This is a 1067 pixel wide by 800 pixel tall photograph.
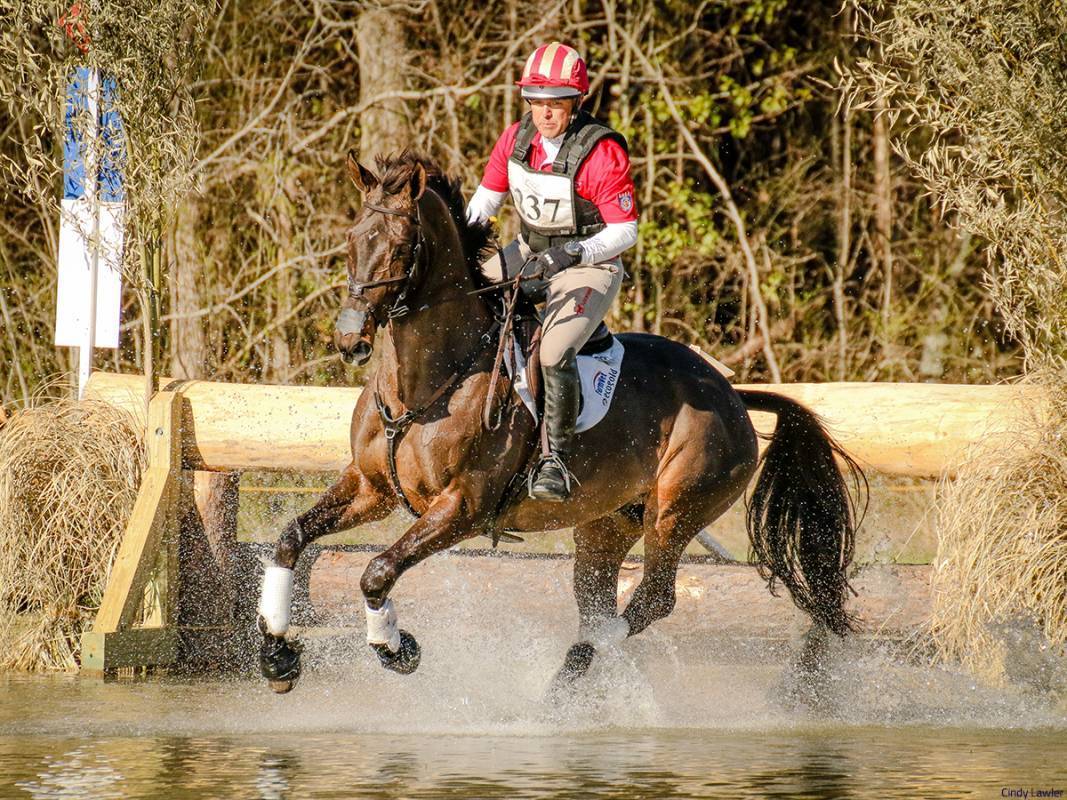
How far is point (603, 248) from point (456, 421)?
954mm

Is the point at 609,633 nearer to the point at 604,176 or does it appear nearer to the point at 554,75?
the point at 604,176

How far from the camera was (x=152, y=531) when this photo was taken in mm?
7496

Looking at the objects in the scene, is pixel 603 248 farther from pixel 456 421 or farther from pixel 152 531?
pixel 152 531

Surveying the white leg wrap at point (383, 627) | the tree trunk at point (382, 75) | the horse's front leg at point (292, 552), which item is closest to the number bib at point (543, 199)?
the horse's front leg at point (292, 552)

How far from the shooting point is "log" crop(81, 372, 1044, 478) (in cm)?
756

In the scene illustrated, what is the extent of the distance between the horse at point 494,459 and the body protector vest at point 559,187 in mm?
260

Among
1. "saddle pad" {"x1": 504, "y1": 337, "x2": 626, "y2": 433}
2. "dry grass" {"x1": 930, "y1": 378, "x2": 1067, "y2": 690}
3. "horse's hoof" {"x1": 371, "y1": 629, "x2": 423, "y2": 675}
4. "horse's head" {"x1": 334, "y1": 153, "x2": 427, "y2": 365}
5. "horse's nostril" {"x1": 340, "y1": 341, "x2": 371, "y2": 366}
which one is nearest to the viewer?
"horse's nostril" {"x1": 340, "y1": 341, "x2": 371, "y2": 366}

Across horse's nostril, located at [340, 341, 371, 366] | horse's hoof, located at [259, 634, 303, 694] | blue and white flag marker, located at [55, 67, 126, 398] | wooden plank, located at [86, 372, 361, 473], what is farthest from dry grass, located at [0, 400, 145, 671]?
horse's nostril, located at [340, 341, 371, 366]

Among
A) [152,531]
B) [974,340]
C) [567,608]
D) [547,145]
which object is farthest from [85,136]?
[974,340]

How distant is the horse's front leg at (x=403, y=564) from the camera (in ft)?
19.3

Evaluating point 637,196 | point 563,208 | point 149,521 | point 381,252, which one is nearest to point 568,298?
point 563,208

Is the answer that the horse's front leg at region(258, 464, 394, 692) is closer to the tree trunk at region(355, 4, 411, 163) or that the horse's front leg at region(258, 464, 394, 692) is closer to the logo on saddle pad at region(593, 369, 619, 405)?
the logo on saddle pad at region(593, 369, 619, 405)

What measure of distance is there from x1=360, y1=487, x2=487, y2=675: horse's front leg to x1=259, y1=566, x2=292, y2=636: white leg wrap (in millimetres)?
310

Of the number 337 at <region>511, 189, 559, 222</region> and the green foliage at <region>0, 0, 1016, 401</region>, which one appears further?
the green foliage at <region>0, 0, 1016, 401</region>
